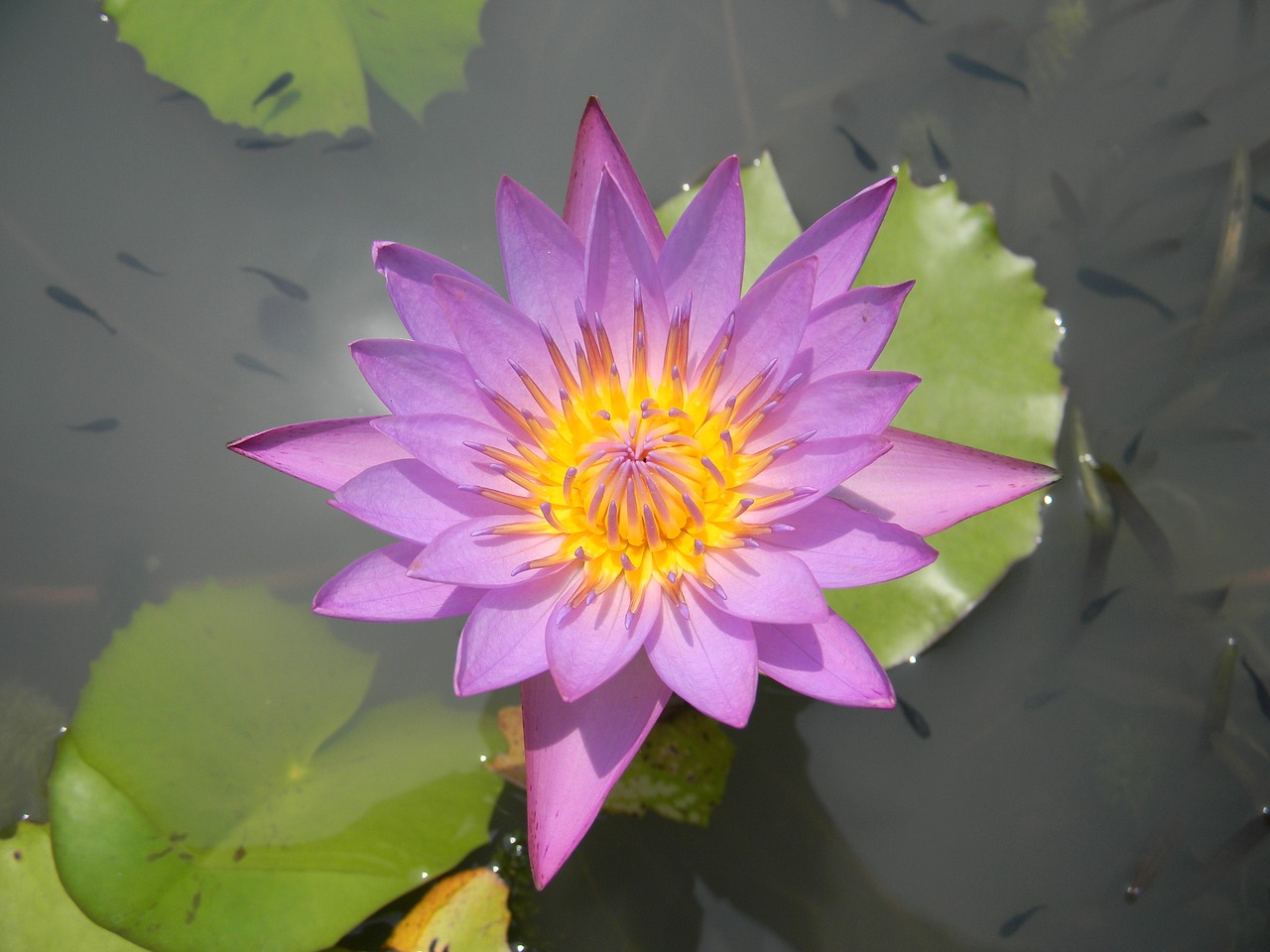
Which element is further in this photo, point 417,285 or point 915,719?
point 915,719

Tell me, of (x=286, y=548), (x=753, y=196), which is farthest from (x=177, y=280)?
(x=753, y=196)

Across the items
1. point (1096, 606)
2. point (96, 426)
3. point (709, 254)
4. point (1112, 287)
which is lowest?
point (1096, 606)

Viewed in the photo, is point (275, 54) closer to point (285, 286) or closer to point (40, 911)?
point (285, 286)

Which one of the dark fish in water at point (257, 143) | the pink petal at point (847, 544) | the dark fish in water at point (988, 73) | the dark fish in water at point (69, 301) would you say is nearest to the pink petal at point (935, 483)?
the pink petal at point (847, 544)

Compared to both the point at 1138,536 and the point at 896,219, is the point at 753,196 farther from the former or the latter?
the point at 1138,536

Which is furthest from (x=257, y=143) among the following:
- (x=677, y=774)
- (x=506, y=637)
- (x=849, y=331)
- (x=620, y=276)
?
(x=677, y=774)

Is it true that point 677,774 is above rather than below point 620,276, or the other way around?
below
